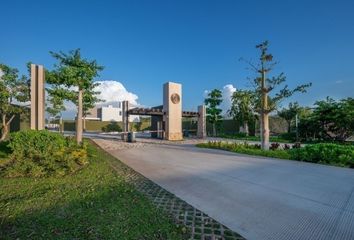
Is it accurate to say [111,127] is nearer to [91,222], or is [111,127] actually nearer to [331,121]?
[331,121]

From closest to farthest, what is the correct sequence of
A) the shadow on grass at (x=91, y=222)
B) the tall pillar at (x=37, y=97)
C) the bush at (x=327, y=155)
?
the shadow on grass at (x=91, y=222), the bush at (x=327, y=155), the tall pillar at (x=37, y=97)

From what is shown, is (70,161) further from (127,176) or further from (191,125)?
(191,125)

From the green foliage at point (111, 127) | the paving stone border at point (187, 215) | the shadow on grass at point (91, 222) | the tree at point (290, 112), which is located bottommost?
the paving stone border at point (187, 215)

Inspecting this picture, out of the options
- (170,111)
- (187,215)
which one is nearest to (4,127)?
(170,111)

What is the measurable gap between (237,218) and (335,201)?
6.54 ft

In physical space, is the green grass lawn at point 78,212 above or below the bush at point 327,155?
below

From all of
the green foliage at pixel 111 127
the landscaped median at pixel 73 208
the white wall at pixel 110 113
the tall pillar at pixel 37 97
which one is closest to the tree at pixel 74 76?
the tall pillar at pixel 37 97

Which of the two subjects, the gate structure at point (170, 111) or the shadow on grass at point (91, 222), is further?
the gate structure at point (170, 111)

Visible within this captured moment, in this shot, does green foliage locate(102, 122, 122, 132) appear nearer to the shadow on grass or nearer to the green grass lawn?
the green grass lawn

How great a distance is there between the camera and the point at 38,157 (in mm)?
5648

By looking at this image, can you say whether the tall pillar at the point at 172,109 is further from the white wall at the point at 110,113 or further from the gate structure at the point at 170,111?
the white wall at the point at 110,113

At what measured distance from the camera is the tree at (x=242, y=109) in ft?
69.4

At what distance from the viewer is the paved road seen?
2926 millimetres

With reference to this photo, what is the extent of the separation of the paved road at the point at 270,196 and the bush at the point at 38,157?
6.43 ft
